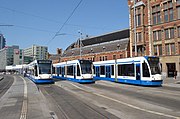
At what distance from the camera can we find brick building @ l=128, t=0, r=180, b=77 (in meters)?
44.5

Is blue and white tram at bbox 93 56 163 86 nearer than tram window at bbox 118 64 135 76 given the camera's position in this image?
Yes

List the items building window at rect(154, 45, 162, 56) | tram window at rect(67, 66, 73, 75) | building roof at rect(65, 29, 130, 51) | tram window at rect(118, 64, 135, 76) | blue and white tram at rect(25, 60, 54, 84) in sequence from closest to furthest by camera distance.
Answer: tram window at rect(118, 64, 135, 76)
blue and white tram at rect(25, 60, 54, 84)
tram window at rect(67, 66, 73, 75)
building window at rect(154, 45, 162, 56)
building roof at rect(65, 29, 130, 51)

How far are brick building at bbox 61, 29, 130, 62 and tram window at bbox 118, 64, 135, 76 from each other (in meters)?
36.3

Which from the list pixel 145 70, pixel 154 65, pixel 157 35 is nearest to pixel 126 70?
pixel 145 70

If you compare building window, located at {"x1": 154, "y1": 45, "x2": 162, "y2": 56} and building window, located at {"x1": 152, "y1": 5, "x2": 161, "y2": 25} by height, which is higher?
building window, located at {"x1": 152, "y1": 5, "x2": 161, "y2": 25}

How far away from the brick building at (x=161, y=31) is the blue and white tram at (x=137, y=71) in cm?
1880

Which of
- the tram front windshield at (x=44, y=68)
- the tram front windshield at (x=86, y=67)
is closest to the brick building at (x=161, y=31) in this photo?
Answer: the tram front windshield at (x=86, y=67)

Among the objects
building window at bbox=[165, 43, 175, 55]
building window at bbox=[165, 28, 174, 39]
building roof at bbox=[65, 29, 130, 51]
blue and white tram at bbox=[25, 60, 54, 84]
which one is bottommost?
blue and white tram at bbox=[25, 60, 54, 84]

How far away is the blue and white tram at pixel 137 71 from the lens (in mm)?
23688

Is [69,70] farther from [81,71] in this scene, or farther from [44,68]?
[44,68]

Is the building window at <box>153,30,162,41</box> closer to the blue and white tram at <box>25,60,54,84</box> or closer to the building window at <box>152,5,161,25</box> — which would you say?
the building window at <box>152,5,161,25</box>

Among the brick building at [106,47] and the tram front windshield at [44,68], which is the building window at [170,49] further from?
the tram front windshield at [44,68]

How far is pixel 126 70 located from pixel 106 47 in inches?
1940

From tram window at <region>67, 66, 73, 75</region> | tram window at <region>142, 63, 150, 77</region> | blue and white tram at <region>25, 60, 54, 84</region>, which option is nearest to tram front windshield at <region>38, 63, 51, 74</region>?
blue and white tram at <region>25, 60, 54, 84</region>
